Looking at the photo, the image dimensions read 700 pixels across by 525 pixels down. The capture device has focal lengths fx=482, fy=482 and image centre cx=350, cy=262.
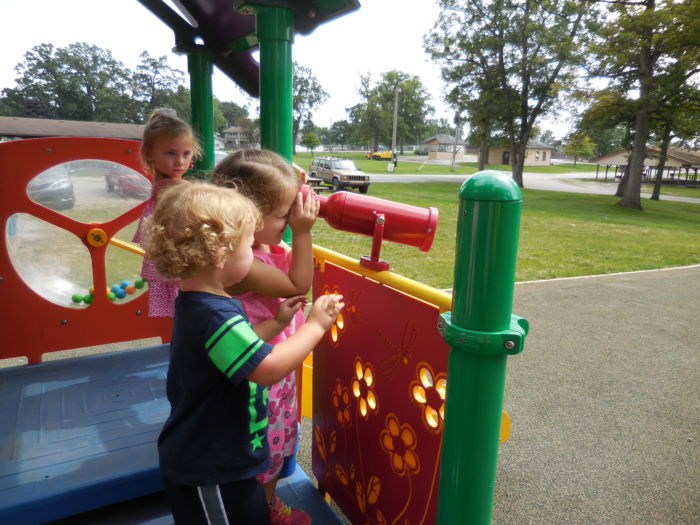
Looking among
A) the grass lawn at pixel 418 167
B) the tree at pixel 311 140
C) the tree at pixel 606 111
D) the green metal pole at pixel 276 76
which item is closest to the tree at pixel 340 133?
the tree at pixel 311 140

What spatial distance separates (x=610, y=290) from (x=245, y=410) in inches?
224

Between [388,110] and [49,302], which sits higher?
[388,110]

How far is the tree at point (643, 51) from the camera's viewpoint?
14469 millimetres

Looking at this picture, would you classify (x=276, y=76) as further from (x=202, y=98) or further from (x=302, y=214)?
(x=202, y=98)

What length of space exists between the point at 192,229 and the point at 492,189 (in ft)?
1.90

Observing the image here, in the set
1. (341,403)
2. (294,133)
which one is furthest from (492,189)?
(294,133)

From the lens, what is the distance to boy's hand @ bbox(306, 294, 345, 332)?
1115 mm

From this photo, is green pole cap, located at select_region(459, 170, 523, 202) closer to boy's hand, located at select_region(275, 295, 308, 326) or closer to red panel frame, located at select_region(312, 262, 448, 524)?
red panel frame, located at select_region(312, 262, 448, 524)

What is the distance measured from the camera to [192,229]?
97 centimetres

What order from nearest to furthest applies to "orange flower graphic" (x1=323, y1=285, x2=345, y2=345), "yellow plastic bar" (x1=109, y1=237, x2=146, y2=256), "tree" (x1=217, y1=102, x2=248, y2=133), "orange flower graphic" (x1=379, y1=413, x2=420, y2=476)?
"orange flower graphic" (x1=379, y1=413, x2=420, y2=476) < "orange flower graphic" (x1=323, y1=285, x2=345, y2=345) < "yellow plastic bar" (x1=109, y1=237, x2=146, y2=256) < "tree" (x1=217, y1=102, x2=248, y2=133)

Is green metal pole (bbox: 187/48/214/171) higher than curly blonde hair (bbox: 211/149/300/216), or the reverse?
green metal pole (bbox: 187/48/214/171)

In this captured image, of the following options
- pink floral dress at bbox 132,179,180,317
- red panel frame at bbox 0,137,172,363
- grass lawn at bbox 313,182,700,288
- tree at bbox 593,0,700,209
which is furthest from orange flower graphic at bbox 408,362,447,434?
tree at bbox 593,0,700,209

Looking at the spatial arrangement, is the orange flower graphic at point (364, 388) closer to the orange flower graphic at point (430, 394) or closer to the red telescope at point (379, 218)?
the orange flower graphic at point (430, 394)

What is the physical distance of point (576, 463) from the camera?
243 cm
